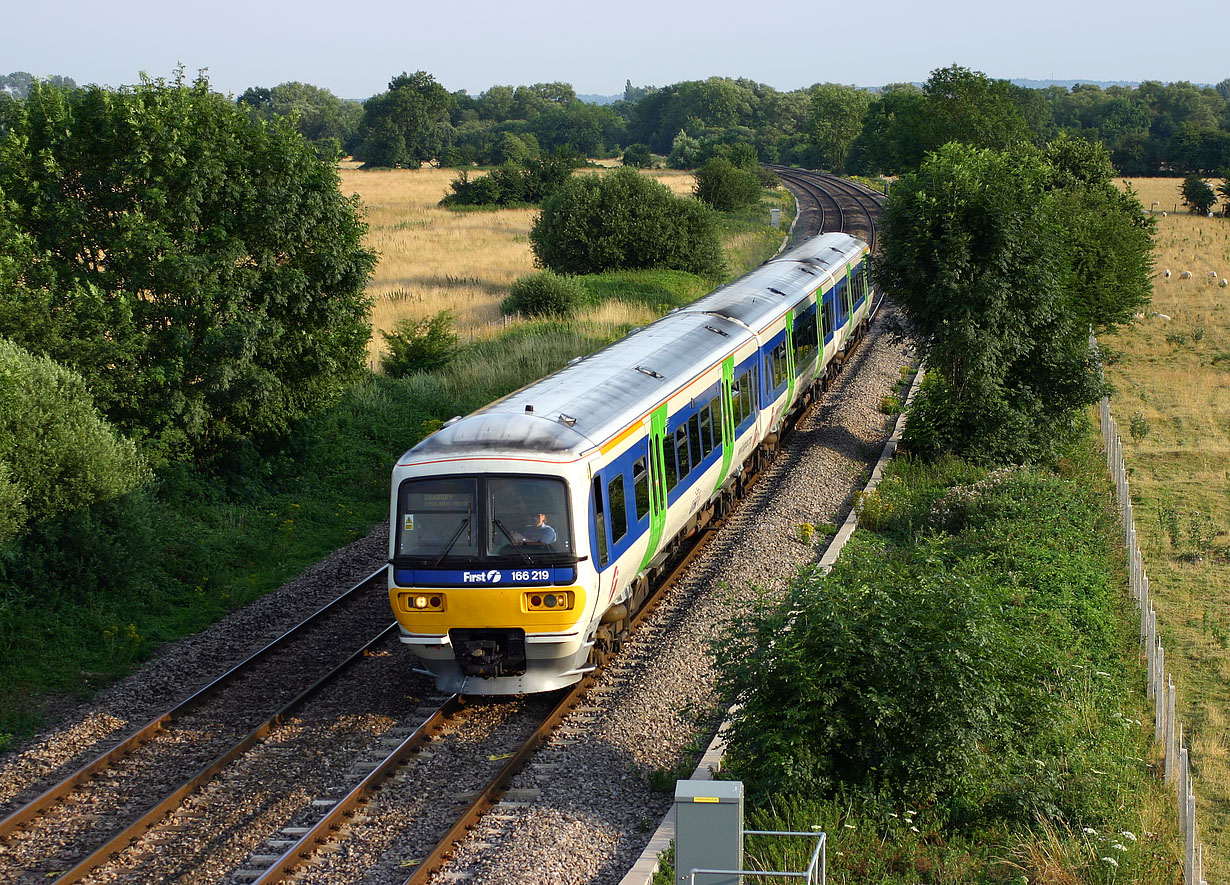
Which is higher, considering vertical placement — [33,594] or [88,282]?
[88,282]

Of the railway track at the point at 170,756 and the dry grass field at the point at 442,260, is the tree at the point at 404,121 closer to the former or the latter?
the dry grass field at the point at 442,260

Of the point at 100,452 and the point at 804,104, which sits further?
the point at 804,104

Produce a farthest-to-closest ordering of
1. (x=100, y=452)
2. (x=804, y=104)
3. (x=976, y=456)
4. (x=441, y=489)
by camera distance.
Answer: (x=804, y=104) → (x=976, y=456) → (x=100, y=452) → (x=441, y=489)

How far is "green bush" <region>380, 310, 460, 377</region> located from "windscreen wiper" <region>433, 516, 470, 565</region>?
52.9 ft

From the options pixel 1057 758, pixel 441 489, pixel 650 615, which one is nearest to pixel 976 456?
pixel 650 615

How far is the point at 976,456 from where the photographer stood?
69.7 ft

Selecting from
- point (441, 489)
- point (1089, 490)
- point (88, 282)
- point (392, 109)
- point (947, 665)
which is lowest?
point (1089, 490)

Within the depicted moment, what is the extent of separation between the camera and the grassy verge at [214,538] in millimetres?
13359

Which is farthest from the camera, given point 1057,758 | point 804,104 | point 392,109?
point 804,104

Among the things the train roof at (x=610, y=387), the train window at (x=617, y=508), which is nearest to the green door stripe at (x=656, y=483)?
the train roof at (x=610, y=387)

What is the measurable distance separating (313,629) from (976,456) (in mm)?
12572

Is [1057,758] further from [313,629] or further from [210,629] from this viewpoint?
[210,629]

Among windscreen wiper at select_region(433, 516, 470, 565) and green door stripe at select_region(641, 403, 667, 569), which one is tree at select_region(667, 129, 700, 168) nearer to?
green door stripe at select_region(641, 403, 667, 569)

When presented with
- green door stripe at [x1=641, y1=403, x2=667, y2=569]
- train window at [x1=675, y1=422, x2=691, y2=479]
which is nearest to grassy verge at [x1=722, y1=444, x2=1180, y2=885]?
green door stripe at [x1=641, y1=403, x2=667, y2=569]
